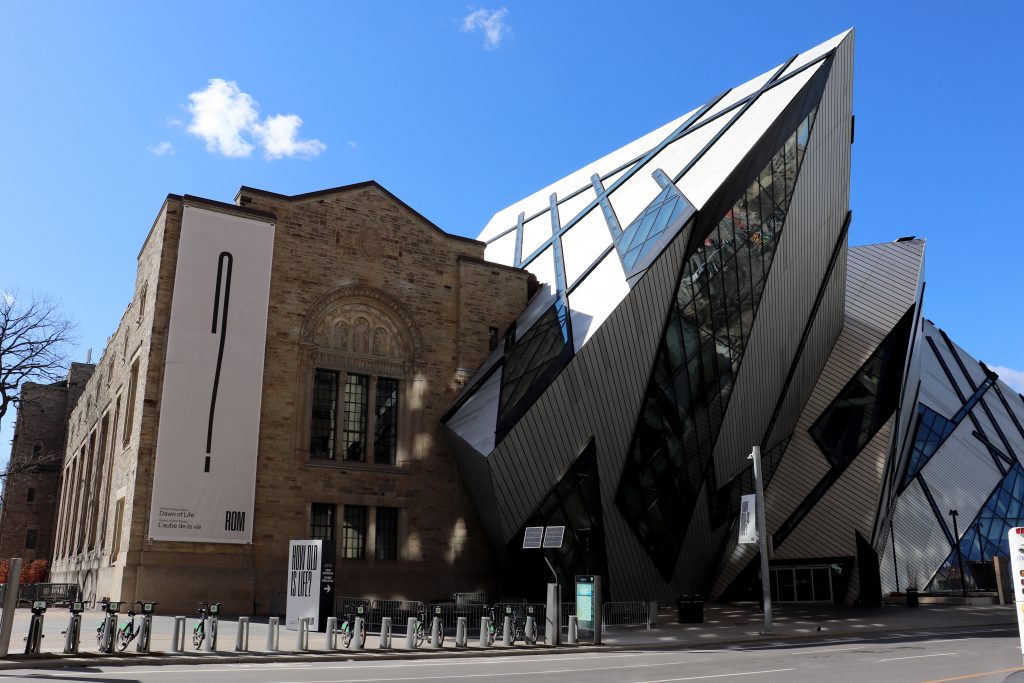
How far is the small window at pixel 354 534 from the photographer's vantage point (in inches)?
1238

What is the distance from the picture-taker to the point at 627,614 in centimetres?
2789

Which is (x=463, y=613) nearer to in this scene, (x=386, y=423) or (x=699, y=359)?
(x=386, y=423)

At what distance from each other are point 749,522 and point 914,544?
1927 centimetres

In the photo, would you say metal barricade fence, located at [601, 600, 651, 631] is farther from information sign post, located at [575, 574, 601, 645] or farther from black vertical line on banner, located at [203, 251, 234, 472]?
black vertical line on banner, located at [203, 251, 234, 472]

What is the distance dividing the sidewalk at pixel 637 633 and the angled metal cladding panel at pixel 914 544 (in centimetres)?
329

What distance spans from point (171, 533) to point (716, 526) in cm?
2066

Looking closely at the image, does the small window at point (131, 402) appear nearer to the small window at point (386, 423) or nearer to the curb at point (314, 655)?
the small window at point (386, 423)

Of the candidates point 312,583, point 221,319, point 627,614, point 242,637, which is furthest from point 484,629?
point 221,319

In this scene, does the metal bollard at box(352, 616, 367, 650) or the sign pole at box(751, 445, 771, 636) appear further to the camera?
the sign pole at box(751, 445, 771, 636)

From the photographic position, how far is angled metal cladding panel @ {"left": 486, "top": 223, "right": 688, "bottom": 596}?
94.7 feet

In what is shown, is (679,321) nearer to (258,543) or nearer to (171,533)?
(258,543)

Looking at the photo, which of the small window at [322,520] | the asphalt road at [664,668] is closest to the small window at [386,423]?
the small window at [322,520]

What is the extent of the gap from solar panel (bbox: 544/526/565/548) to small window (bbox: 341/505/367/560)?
10.6 meters

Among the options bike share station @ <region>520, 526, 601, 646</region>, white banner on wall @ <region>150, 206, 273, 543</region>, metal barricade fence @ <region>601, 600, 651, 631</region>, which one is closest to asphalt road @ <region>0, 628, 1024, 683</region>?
bike share station @ <region>520, 526, 601, 646</region>
